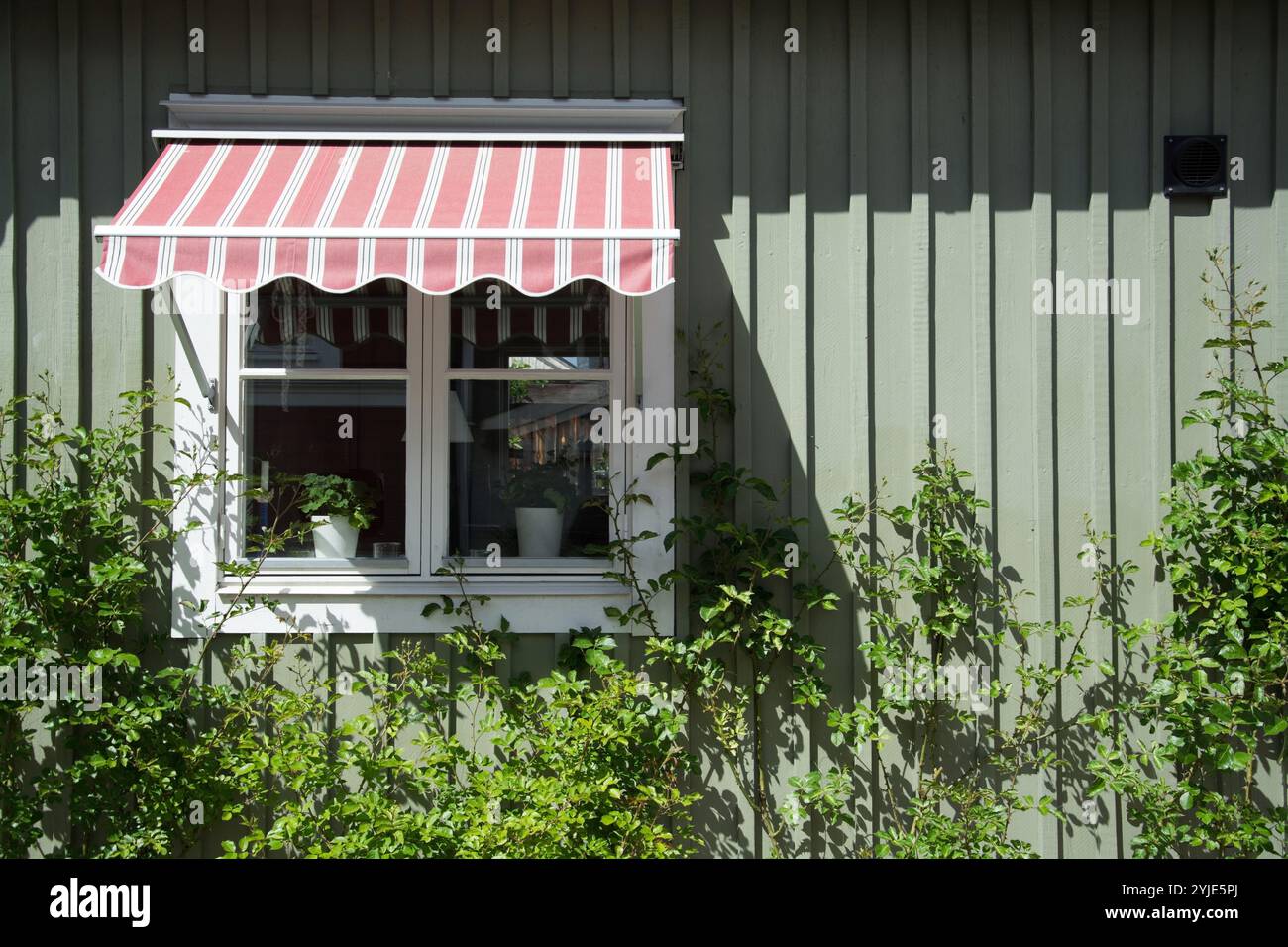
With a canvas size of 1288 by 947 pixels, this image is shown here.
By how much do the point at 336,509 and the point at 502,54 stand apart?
224 centimetres

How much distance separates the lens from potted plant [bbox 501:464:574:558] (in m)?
4.33

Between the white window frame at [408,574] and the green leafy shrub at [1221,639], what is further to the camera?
the white window frame at [408,574]

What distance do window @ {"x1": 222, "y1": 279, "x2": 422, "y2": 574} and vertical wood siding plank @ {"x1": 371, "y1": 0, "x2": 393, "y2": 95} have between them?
0.91m

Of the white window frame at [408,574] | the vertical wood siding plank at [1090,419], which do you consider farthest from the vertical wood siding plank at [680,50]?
the vertical wood siding plank at [1090,419]

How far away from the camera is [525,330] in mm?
4344

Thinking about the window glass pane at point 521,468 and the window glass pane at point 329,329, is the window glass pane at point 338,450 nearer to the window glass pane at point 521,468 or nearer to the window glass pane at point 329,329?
the window glass pane at point 329,329

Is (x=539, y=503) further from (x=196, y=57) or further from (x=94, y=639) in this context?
(x=196, y=57)

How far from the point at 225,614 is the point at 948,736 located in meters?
3.29

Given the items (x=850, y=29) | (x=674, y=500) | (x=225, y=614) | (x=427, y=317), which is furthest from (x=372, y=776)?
(x=850, y=29)

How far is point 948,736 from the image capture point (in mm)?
4246

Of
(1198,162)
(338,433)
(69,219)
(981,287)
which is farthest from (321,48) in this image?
(1198,162)

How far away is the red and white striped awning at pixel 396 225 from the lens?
11.1ft

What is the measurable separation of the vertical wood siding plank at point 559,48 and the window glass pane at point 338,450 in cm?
156

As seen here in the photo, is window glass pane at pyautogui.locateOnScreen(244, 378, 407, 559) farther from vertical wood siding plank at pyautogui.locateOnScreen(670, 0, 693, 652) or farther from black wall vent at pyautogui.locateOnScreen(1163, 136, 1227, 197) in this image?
black wall vent at pyautogui.locateOnScreen(1163, 136, 1227, 197)
